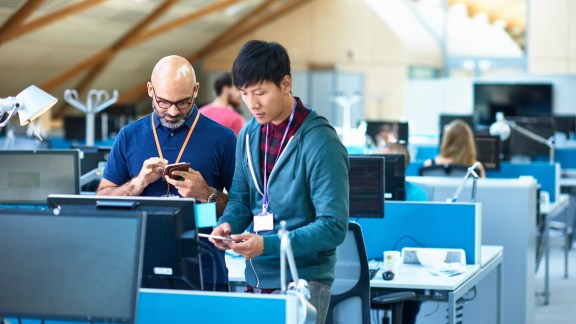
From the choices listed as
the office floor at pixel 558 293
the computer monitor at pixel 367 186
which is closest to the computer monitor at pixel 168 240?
the computer monitor at pixel 367 186

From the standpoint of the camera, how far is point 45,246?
227cm

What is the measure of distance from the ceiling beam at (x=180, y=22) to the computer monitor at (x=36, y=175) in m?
12.7

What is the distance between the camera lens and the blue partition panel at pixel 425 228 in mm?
4777

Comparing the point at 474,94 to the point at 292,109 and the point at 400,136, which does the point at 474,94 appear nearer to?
the point at 400,136

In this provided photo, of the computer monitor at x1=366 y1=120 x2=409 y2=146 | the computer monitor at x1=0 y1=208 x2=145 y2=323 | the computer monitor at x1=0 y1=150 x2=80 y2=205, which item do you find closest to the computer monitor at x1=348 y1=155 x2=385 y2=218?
the computer monitor at x1=0 y1=150 x2=80 y2=205

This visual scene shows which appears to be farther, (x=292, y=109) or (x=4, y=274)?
(x=292, y=109)

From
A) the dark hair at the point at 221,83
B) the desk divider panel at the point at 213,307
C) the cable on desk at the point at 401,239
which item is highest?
the dark hair at the point at 221,83

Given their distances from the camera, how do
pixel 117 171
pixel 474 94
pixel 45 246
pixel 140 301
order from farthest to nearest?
pixel 474 94, pixel 117 171, pixel 140 301, pixel 45 246

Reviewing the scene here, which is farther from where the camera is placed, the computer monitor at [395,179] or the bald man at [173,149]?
the computer monitor at [395,179]

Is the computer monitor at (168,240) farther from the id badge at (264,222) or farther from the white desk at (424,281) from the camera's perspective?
the white desk at (424,281)

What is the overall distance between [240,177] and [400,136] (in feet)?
22.0

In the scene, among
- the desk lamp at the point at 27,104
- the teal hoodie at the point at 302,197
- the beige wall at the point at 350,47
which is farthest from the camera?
the beige wall at the point at 350,47

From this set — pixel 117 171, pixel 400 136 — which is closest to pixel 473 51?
pixel 400 136

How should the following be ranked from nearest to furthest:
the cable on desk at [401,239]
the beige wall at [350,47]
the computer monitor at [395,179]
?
the cable on desk at [401,239] → the computer monitor at [395,179] → the beige wall at [350,47]
